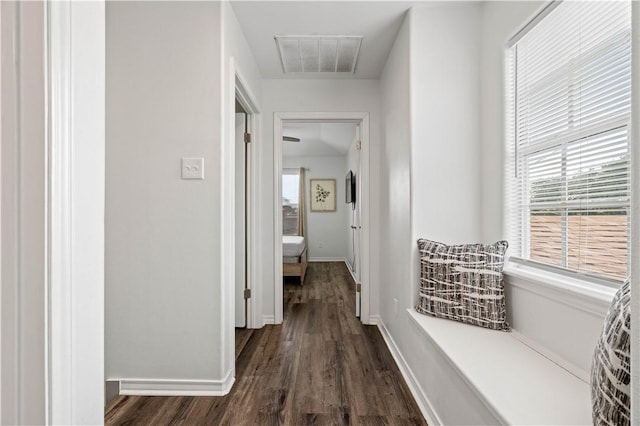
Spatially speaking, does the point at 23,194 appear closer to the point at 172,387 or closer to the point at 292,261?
the point at 172,387

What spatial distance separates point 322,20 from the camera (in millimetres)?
2377

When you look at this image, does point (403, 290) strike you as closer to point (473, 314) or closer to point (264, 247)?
point (473, 314)

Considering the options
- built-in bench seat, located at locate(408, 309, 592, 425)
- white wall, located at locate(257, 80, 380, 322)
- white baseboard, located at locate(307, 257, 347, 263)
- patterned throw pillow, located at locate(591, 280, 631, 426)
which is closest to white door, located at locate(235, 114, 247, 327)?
white wall, located at locate(257, 80, 380, 322)

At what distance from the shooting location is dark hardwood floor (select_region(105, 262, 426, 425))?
182cm

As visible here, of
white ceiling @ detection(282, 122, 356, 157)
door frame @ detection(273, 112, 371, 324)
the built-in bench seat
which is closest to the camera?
the built-in bench seat

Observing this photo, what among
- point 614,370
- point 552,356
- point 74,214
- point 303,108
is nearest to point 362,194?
point 303,108

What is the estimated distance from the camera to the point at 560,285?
1453 mm

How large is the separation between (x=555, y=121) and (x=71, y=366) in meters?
1.94

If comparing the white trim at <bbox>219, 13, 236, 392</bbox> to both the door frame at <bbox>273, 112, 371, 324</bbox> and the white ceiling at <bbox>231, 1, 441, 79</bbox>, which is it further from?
the door frame at <bbox>273, 112, 371, 324</bbox>

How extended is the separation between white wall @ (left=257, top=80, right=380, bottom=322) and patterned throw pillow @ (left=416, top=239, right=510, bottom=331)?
1368mm

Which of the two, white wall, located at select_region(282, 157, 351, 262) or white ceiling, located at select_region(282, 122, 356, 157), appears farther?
white wall, located at select_region(282, 157, 351, 262)

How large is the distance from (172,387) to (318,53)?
2.66 meters

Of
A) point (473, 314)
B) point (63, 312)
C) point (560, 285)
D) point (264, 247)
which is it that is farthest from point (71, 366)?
point (264, 247)

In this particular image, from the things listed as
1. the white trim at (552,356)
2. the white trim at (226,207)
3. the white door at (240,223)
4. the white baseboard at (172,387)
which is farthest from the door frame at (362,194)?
the white trim at (552,356)
